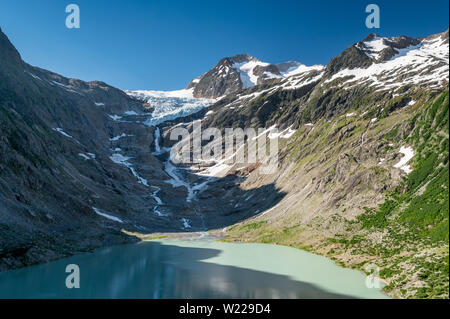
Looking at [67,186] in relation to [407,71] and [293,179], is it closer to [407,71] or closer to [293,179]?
[293,179]

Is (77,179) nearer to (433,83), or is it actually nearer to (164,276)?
(164,276)

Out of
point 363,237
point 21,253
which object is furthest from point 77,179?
point 363,237

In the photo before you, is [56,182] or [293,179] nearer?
[56,182]

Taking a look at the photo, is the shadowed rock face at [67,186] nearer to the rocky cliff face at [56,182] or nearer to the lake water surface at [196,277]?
the rocky cliff face at [56,182]

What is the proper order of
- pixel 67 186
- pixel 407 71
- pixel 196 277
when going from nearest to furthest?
1. pixel 196 277
2. pixel 67 186
3. pixel 407 71

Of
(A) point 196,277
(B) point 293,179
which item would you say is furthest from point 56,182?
(B) point 293,179

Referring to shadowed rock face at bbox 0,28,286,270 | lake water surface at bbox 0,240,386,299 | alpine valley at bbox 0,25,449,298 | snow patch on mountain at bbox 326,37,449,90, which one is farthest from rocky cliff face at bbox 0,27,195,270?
snow patch on mountain at bbox 326,37,449,90

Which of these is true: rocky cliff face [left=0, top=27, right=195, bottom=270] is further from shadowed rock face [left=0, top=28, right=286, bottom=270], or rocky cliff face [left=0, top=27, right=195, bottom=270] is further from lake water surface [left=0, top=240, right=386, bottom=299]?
lake water surface [left=0, top=240, right=386, bottom=299]
